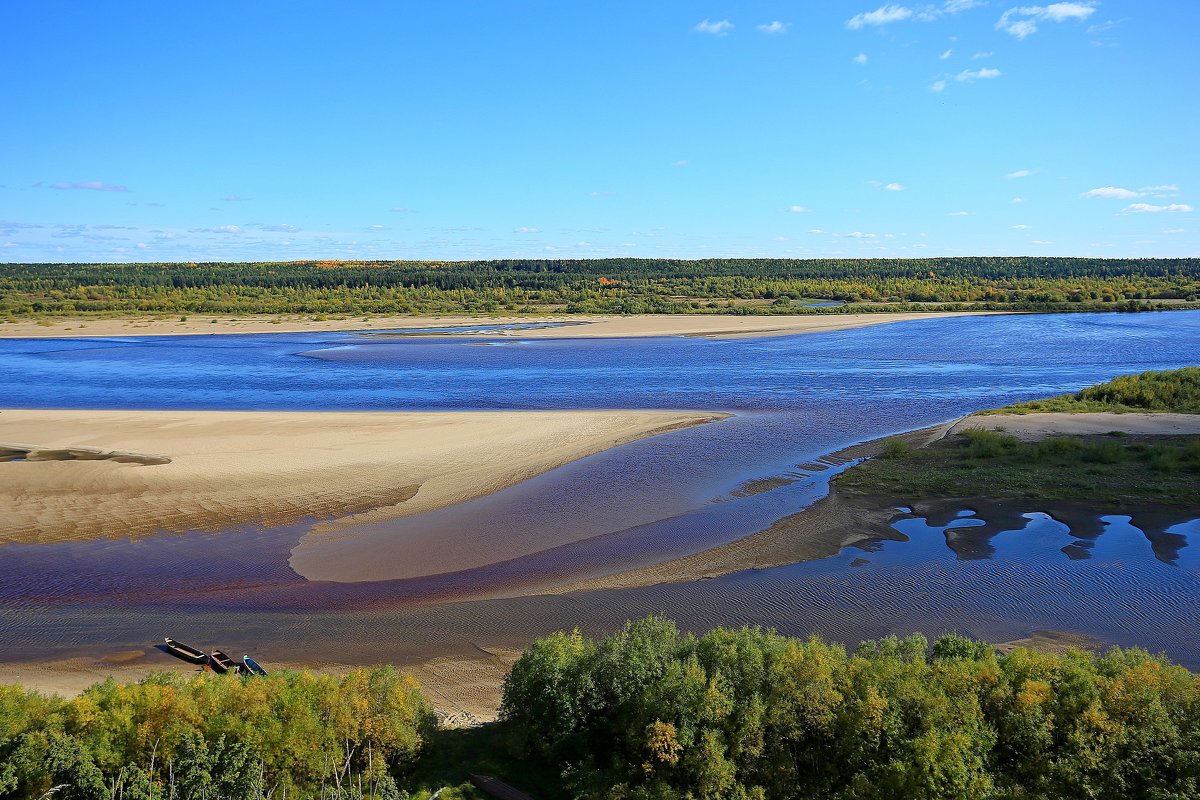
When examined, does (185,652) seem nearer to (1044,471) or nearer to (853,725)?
(853,725)

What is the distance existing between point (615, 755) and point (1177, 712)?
4.67 metres

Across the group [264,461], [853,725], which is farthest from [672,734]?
[264,461]

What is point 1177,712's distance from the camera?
741 cm

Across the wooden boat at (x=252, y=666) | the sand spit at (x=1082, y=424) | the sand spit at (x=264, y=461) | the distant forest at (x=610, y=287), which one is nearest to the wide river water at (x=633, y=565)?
the wooden boat at (x=252, y=666)

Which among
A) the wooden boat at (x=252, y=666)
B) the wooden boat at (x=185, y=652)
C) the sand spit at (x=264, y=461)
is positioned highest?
the sand spit at (x=264, y=461)

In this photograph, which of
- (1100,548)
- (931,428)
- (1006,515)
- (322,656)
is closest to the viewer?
(322,656)

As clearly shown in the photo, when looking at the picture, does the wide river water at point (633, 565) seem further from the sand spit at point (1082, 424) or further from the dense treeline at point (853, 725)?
the dense treeline at point (853, 725)

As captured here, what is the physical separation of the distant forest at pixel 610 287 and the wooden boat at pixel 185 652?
75.9 meters

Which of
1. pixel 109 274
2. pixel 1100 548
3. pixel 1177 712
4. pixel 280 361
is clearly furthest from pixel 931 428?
pixel 109 274

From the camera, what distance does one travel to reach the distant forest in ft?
300

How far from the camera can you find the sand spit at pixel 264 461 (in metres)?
17.9

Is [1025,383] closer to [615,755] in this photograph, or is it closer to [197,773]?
[615,755]

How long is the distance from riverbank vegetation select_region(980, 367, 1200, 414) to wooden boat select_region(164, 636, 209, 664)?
75.9 feet

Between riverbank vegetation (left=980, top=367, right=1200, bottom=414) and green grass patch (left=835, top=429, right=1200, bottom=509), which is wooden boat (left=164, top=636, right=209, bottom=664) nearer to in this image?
green grass patch (left=835, top=429, right=1200, bottom=509)
